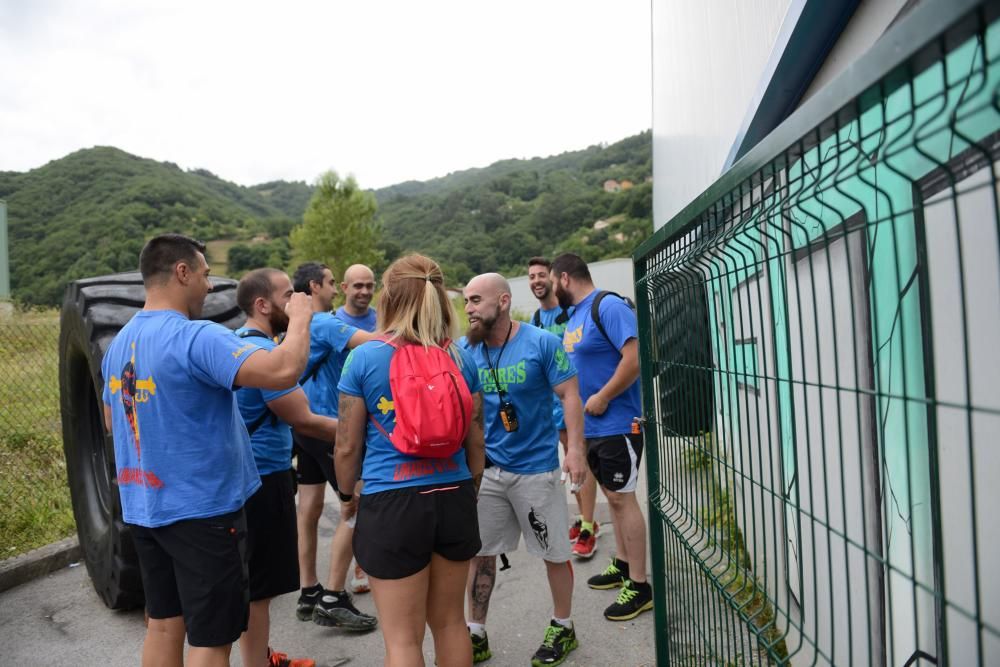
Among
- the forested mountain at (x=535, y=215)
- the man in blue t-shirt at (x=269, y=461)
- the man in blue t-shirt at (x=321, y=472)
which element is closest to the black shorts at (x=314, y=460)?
the man in blue t-shirt at (x=321, y=472)

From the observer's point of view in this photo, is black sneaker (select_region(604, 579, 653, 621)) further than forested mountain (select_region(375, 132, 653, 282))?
No

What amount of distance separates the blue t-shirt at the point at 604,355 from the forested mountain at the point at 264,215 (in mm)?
39317

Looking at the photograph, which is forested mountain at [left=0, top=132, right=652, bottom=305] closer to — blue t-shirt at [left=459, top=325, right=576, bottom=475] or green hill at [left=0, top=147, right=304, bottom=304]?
green hill at [left=0, top=147, right=304, bottom=304]

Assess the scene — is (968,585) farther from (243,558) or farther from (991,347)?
(243,558)

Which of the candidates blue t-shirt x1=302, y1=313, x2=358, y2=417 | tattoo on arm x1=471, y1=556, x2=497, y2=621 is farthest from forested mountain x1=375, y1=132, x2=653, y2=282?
tattoo on arm x1=471, y1=556, x2=497, y2=621

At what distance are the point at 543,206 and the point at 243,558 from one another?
75.0 meters

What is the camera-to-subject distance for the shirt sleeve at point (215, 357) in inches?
106

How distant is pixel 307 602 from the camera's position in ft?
14.4

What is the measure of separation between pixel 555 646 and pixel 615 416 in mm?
1379

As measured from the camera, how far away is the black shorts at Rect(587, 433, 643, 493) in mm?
4344

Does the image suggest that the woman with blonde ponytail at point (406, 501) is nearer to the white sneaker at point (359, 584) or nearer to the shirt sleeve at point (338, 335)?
the shirt sleeve at point (338, 335)

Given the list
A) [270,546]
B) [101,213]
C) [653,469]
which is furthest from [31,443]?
[101,213]

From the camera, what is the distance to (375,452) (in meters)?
2.90

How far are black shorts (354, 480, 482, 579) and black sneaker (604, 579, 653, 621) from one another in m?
1.66
